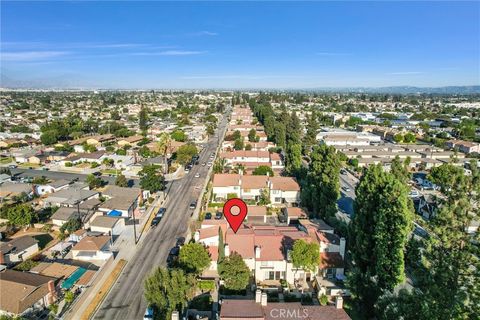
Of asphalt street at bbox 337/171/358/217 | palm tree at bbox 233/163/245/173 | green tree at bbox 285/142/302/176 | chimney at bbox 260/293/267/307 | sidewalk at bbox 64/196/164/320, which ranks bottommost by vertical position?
sidewalk at bbox 64/196/164/320

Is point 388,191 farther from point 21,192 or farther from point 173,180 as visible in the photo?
point 21,192

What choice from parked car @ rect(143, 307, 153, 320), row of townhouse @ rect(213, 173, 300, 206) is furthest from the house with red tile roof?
row of townhouse @ rect(213, 173, 300, 206)

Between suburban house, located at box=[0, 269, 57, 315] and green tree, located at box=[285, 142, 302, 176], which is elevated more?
green tree, located at box=[285, 142, 302, 176]

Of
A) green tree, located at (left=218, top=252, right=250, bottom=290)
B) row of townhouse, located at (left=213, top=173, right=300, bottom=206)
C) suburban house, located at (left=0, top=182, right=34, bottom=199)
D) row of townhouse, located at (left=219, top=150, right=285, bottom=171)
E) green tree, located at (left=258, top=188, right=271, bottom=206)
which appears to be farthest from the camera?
row of townhouse, located at (left=219, top=150, right=285, bottom=171)

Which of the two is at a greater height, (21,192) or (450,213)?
(450,213)

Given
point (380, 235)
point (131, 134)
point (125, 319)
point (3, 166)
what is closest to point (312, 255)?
point (380, 235)

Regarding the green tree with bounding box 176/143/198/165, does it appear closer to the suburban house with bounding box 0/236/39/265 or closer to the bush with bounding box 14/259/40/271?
the suburban house with bounding box 0/236/39/265

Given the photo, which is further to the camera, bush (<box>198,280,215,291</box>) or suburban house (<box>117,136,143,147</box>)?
suburban house (<box>117,136,143,147</box>)

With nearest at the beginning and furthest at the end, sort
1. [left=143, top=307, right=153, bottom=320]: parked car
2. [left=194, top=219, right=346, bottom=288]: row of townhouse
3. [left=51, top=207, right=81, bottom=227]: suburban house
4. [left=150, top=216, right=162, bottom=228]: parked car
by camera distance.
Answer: [left=143, top=307, right=153, bottom=320]: parked car, [left=194, top=219, right=346, bottom=288]: row of townhouse, [left=51, top=207, right=81, bottom=227]: suburban house, [left=150, top=216, right=162, bottom=228]: parked car
